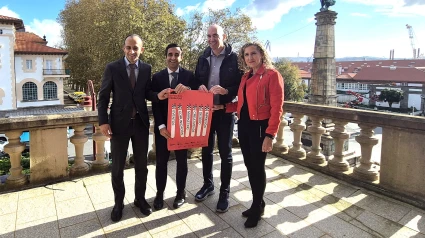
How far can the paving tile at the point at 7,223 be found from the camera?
2650 millimetres

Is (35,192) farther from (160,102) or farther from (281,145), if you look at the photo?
(281,145)

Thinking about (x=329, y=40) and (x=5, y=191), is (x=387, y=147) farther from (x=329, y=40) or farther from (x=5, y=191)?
(x=329, y=40)

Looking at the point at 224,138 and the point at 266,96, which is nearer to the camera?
the point at 266,96

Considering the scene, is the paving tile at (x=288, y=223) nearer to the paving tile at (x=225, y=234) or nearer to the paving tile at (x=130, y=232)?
the paving tile at (x=225, y=234)

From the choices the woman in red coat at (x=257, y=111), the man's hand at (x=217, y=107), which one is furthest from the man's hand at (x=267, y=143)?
the man's hand at (x=217, y=107)

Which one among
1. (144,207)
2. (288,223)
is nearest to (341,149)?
(288,223)

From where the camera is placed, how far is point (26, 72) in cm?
3095

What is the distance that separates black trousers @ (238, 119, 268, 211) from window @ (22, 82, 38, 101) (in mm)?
35315

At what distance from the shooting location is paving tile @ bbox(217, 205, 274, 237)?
8.68 ft

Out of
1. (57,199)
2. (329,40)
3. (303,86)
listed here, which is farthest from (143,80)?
(303,86)

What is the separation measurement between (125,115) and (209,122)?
86cm

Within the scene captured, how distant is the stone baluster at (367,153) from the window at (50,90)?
36.1 metres

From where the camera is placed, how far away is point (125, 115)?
278 centimetres

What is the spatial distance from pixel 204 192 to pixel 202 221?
52cm
